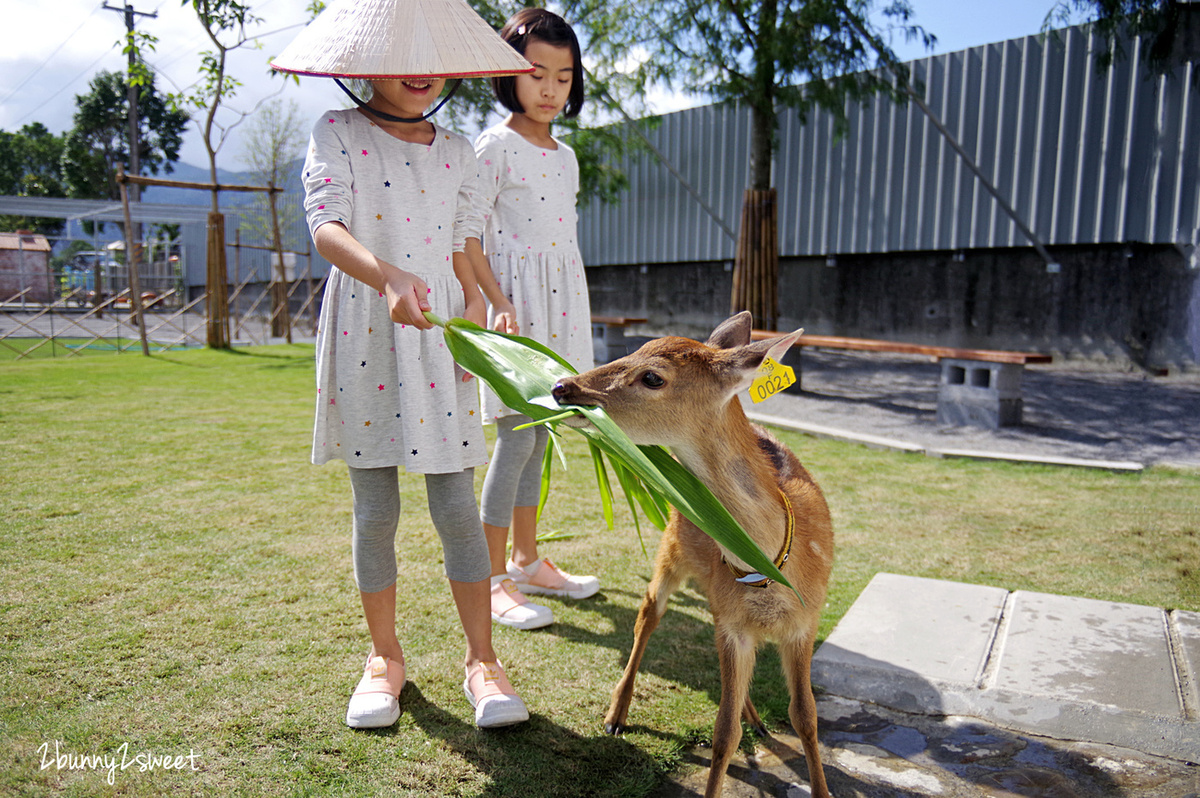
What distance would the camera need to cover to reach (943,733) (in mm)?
2492

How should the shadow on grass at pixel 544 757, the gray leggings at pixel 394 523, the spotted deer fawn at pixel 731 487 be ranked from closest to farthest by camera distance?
1. the spotted deer fawn at pixel 731 487
2. the shadow on grass at pixel 544 757
3. the gray leggings at pixel 394 523

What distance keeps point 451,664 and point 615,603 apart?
0.84m

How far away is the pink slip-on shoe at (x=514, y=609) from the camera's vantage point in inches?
121

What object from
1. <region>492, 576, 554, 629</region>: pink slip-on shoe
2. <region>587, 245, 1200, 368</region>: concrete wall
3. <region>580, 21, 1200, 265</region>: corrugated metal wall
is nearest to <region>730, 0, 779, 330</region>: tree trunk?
<region>580, 21, 1200, 265</region>: corrugated metal wall

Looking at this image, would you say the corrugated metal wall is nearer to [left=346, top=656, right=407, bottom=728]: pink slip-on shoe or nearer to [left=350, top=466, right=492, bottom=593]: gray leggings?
[left=350, top=466, right=492, bottom=593]: gray leggings

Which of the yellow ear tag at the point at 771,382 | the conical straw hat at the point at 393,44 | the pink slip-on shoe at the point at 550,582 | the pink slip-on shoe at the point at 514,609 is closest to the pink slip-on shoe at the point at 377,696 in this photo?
the pink slip-on shoe at the point at 514,609

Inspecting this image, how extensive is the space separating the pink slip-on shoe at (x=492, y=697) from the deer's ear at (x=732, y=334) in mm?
1209

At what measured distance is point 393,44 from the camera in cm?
221

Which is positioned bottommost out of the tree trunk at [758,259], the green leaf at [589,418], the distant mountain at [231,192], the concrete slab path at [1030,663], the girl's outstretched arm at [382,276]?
the concrete slab path at [1030,663]

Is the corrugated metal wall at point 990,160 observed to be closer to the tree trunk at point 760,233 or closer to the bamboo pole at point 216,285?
the tree trunk at point 760,233

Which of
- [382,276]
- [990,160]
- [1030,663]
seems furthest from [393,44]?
[990,160]

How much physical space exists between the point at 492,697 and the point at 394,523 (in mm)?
621

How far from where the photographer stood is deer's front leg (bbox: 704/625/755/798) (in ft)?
6.72

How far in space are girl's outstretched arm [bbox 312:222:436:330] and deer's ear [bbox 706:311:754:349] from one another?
0.85 meters
